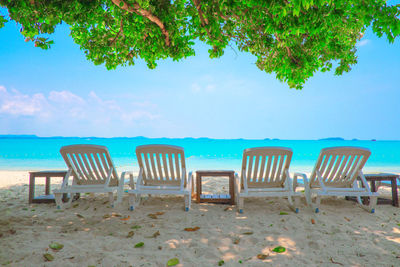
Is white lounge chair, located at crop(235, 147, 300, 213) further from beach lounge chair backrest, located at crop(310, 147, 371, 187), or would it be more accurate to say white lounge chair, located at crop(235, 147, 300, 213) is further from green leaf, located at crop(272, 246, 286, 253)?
green leaf, located at crop(272, 246, 286, 253)

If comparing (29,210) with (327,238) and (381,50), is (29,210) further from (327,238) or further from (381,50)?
(381,50)

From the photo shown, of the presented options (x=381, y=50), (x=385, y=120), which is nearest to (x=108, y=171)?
(x=381, y=50)

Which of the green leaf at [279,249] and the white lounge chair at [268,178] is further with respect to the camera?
the white lounge chair at [268,178]

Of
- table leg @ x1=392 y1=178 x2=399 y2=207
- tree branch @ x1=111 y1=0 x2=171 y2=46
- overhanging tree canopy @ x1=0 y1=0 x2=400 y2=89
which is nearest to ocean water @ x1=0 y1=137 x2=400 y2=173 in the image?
overhanging tree canopy @ x1=0 y1=0 x2=400 y2=89

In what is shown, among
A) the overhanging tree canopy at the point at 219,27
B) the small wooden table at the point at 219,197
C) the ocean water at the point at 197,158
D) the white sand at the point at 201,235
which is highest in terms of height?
the overhanging tree canopy at the point at 219,27

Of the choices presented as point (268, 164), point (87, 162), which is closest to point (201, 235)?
point (268, 164)

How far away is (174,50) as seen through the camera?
614 centimetres

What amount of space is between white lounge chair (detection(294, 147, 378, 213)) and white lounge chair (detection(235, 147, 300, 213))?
37cm

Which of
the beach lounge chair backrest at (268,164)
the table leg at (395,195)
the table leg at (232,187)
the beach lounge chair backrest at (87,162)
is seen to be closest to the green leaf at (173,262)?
the beach lounge chair backrest at (268,164)

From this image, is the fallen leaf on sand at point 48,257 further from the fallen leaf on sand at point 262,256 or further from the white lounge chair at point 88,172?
the fallen leaf on sand at point 262,256

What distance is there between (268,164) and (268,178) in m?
0.33

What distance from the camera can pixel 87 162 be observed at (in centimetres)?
409

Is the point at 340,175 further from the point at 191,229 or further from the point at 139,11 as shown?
the point at 139,11

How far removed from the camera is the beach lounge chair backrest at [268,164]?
3.78 m
